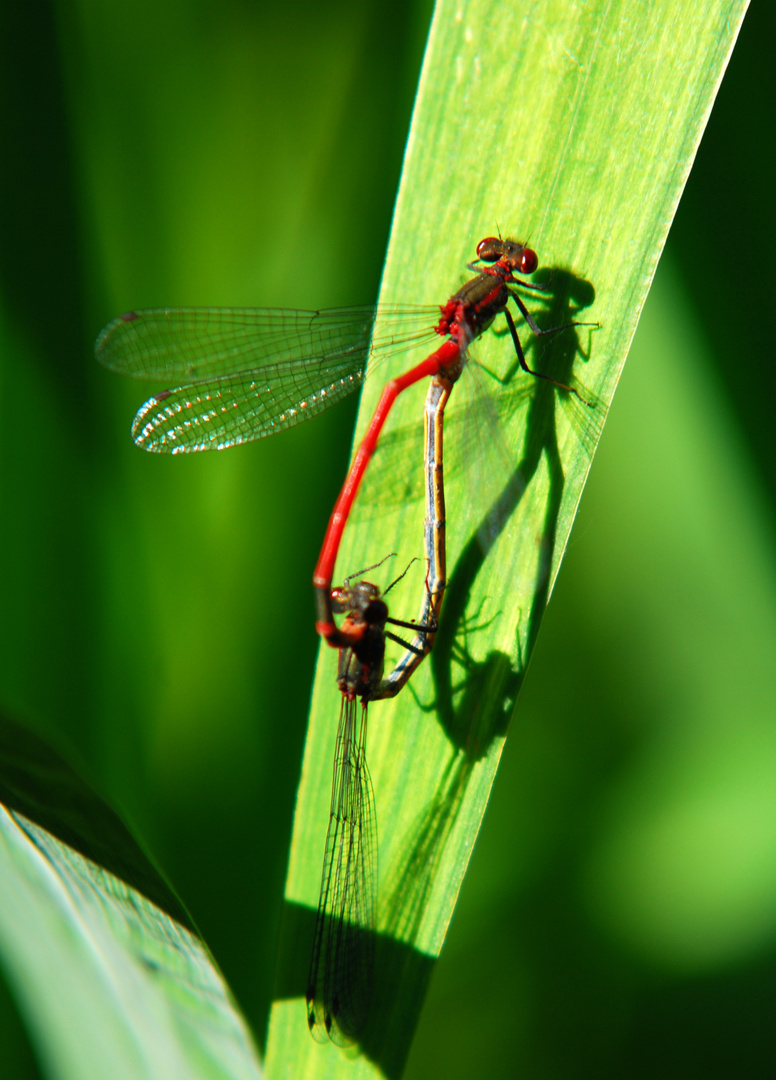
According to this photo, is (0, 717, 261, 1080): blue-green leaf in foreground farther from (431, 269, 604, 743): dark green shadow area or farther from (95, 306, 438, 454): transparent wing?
(95, 306, 438, 454): transparent wing

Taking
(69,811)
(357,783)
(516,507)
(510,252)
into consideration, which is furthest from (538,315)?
(69,811)

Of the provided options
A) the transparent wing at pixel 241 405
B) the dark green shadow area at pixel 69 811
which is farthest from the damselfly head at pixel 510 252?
the dark green shadow area at pixel 69 811

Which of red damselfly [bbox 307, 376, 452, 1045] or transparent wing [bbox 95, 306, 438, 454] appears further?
transparent wing [bbox 95, 306, 438, 454]

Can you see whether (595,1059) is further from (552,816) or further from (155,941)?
(155,941)

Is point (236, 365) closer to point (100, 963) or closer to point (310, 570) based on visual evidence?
point (310, 570)

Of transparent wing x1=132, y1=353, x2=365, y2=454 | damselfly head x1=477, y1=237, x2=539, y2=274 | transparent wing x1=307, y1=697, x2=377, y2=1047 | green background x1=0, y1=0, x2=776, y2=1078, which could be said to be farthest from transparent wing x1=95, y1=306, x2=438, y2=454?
transparent wing x1=307, y1=697, x2=377, y2=1047

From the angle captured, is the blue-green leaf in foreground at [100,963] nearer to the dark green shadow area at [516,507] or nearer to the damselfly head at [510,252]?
the dark green shadow area at [516,507]

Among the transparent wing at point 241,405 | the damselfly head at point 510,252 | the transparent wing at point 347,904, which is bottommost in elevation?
the transparent wing at point 347,904
